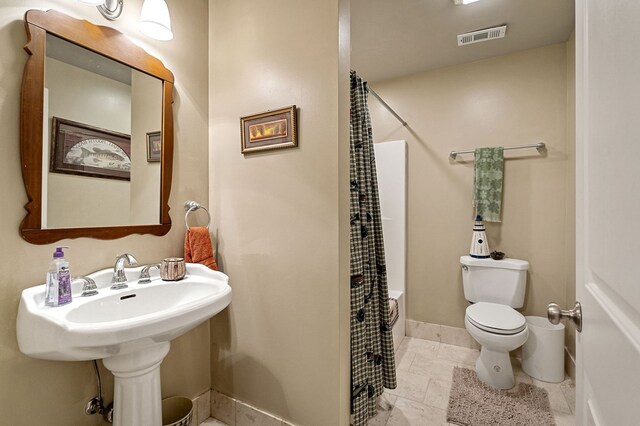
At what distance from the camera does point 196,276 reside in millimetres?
1551

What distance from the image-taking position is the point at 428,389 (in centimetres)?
205

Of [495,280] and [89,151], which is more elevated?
[89,151]

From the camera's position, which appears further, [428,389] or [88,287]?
[428,389]

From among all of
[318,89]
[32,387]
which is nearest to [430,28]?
[318,89]

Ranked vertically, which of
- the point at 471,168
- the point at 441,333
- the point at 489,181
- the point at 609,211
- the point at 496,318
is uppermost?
the point at 471,168

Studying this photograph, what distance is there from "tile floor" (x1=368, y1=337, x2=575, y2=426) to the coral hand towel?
135 centimetres

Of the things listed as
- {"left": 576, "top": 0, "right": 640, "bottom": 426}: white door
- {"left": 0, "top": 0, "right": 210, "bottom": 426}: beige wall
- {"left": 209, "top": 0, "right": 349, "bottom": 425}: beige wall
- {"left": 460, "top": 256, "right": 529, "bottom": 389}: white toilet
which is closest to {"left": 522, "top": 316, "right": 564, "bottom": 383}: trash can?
{"left": 460, "top": 256, "right": 529, "bottom": 389}: white toilet

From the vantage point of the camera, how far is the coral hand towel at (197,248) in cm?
163

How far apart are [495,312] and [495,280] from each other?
1.09ft

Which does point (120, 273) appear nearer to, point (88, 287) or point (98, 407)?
point (88, 287)

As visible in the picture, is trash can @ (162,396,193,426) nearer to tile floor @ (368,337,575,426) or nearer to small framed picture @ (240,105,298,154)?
tile floor @ (368,337,575,426)

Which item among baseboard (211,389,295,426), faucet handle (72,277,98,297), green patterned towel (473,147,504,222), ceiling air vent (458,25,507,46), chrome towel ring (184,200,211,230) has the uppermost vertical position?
ceiling air vent (458,25,507,46)

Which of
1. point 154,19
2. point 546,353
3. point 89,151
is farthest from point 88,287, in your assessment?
point 546,353

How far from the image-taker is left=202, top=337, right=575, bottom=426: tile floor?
177 centimetres
